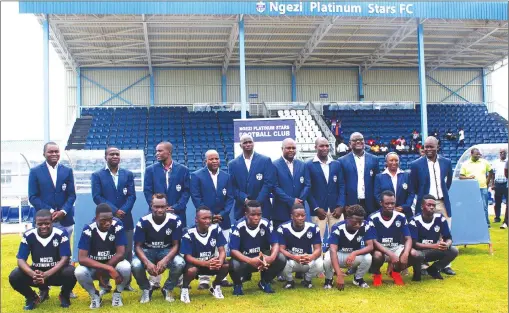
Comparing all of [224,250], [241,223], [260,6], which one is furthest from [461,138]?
[224,250]

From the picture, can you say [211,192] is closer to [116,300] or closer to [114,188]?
[114,188]

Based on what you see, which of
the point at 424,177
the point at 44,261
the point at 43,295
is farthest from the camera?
the point at 424,177

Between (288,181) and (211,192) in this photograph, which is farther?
(288,181)

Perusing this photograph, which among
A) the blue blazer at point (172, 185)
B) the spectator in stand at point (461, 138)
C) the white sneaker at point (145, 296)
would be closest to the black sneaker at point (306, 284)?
the blue blazer at point (172, 185)

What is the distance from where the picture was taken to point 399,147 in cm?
2111

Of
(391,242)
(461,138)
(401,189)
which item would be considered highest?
(461,138)

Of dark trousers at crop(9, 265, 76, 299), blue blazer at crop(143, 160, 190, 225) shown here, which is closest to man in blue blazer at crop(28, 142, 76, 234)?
dark trousers at crop(9, 265, 76, 299)

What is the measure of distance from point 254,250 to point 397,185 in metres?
2.15

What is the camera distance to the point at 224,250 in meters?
5.46

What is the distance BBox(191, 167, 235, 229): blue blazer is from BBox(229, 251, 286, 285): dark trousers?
774 mm

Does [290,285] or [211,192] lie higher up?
[211,192]

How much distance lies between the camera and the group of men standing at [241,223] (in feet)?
17.2

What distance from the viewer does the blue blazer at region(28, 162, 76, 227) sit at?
5.76 metres

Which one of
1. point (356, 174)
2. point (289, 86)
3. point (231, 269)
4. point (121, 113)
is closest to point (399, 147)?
point (289, 86)
